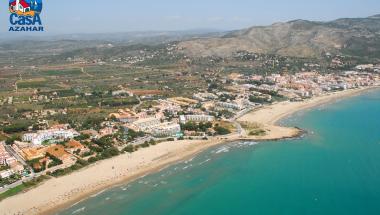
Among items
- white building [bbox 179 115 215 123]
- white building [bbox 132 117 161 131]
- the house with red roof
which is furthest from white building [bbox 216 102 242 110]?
the house with red roof

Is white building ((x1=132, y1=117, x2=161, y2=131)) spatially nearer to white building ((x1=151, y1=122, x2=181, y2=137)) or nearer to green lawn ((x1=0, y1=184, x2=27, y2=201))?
white building ((x1=151, y1=122, x2=181, y2=137))

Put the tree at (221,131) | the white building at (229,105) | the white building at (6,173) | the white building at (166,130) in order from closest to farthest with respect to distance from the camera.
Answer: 1. the white building at (6,173)
2. the white building at (166,130)
3. the tree at (221,131)
4. the white building at (229,105)

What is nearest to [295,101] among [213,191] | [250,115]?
[250,115]

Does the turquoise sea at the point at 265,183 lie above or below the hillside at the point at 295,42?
below

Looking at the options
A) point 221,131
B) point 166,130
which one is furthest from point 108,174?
point 221,131

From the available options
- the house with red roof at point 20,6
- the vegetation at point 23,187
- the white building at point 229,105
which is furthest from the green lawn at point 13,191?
the white building at point 229,105

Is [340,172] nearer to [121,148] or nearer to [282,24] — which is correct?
[121,148]

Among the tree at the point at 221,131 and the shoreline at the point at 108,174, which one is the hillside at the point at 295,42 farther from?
the tree at the point at 221,131
